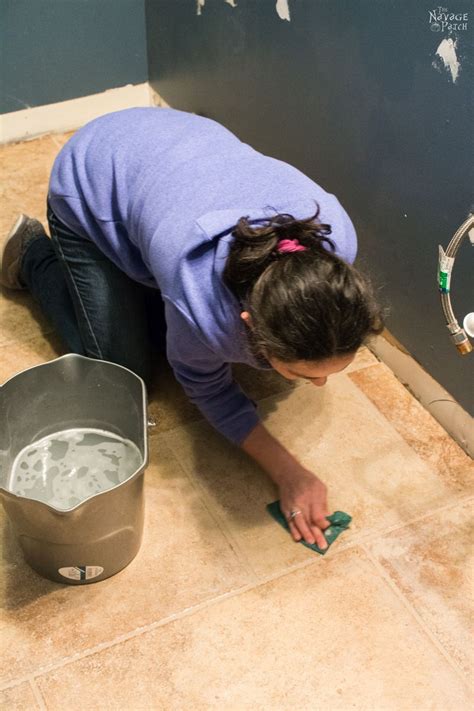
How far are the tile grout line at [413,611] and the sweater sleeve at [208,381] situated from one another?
0.30m

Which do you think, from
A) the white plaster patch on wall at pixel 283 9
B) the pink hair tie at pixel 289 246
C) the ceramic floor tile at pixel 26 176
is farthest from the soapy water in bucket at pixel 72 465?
the white plaster patch on wall at pixel 283 9

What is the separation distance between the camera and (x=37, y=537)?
1188mm

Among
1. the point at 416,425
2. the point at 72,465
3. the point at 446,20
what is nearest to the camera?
Answer: the point at 446,20

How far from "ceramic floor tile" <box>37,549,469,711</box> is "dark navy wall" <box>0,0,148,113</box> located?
150cm

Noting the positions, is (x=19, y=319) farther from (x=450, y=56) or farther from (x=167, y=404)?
(x=450, y=56)

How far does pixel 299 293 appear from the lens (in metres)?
1.01

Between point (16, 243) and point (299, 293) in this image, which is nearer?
point (299, 293)

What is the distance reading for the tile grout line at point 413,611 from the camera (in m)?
1.22

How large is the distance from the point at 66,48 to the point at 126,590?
148 centimetres

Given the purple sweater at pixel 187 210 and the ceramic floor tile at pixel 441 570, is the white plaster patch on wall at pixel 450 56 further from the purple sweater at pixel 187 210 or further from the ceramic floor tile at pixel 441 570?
the ceramic floor tile at pixel 441 570

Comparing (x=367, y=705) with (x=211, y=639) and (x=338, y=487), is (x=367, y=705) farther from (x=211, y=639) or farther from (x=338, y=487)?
(x=338, y=487)

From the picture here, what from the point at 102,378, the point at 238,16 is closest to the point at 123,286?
the point at 102,378

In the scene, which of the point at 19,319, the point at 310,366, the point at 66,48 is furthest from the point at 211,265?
the point at 66,48

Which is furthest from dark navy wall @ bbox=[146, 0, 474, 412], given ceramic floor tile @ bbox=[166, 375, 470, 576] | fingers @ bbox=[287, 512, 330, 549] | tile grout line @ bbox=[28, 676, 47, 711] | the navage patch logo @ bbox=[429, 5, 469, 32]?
tile grout line @ bbox=[28, 676, 47, 711]
